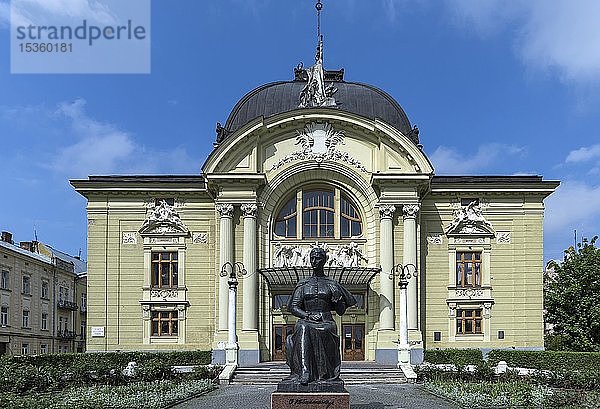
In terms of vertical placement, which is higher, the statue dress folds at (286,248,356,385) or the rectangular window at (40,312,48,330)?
the statue dress folds at (286,248,356,385)

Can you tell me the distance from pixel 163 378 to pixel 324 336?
541 inches

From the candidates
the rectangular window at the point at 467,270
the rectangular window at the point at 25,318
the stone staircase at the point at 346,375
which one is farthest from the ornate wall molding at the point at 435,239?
the rectangular window at the point at 25,318

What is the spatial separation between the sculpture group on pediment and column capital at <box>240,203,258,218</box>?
6.93 ft

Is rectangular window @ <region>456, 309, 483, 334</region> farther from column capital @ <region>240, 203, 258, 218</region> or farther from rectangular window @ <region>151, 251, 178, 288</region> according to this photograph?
rectangular window @ <region>151, 251, 178, 288</region>

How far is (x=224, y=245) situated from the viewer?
121ft

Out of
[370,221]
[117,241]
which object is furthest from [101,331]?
[370,221]

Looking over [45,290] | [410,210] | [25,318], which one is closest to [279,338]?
[410,210]

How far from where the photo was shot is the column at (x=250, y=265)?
36.4 m

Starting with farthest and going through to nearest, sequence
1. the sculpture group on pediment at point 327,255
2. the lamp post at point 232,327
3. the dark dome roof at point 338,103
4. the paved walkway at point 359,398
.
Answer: the dark dome roof at point 338,103, the sculpture group on pediment at point 327,255, the lamp post at point 232,327, the paved walkway at point 359,398

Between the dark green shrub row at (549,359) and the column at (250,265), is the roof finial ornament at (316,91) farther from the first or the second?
the dark green shrub row at (549,359)

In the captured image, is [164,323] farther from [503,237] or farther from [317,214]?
[503,237]

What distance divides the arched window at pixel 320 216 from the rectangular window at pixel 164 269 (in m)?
5.19

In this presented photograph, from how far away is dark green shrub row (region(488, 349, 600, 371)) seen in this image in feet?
106

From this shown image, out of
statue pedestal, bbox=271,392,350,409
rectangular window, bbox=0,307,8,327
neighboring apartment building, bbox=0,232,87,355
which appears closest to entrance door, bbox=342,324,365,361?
statue pedestal, bbox=271,392,350,409
